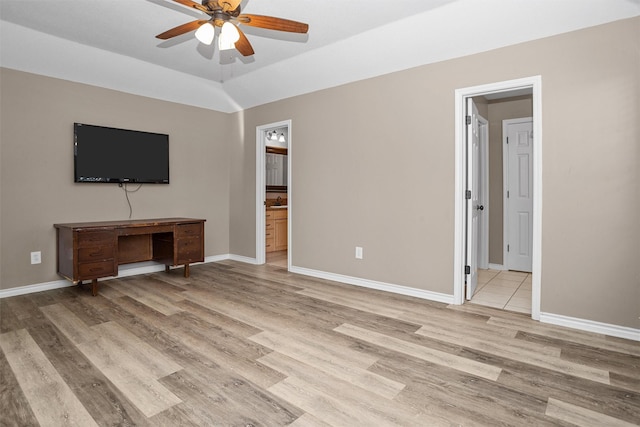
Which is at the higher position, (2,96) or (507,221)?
(2,96)

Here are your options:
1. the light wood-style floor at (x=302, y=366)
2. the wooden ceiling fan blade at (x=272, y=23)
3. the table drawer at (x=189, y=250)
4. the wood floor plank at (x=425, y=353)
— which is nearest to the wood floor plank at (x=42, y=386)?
the light wood-style floor at (x=302, y=366)

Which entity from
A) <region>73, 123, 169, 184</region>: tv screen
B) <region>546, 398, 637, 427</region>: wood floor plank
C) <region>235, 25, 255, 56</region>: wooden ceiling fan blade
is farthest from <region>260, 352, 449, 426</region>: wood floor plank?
<region>73, 123, 169, 184</region>: tv screen

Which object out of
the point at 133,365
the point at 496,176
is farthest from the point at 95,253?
the point at 496,176

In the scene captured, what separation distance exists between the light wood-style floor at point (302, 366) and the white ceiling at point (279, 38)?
7.95 ft

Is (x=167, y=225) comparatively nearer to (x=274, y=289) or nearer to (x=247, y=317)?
(x=274, y=289)

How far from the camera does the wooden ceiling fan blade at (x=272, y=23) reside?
227 cm

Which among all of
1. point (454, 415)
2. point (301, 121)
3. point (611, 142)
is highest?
point (301, 121)

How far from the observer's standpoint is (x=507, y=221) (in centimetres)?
499

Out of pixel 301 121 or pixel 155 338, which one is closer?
pixel 155 338

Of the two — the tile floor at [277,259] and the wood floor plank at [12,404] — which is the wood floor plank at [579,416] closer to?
the wood floor plank at [12,404]

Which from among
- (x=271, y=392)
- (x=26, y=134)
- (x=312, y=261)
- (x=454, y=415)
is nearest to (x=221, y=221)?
(x=312, y=261)

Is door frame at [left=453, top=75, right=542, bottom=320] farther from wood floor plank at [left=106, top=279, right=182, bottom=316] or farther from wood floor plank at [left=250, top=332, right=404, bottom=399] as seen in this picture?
wood floor plank at [left=106, top=279, right=182, bottom=316]

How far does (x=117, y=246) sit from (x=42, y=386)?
210cm

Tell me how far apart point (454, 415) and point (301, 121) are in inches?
147
